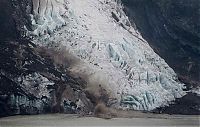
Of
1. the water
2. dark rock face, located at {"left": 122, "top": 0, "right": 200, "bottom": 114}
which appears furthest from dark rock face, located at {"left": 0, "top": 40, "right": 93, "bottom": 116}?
dark rock face, located at {"left": 122, "top": 0, "right": 200, "bottom": 114}

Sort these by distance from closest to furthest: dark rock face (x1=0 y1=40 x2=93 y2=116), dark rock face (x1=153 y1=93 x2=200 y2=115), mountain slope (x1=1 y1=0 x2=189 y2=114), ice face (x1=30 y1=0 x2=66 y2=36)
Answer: dark rock face (x1=0 y1=40 x2=93 y2=116) < mountain slope (x1=1 y1=0 x2=189 y2=114) < dark rock face (x1=153 y1=93 x2=200 y2=115) < ice face (x1=30 y1=0 x2=66 y2=36)

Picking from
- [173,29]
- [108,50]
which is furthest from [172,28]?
[108,50]

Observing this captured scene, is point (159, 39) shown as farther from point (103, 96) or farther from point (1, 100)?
point (1, 100)

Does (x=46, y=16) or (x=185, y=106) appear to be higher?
(x=46, y=16)

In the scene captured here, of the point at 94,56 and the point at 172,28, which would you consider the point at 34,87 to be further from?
the point at 172,28

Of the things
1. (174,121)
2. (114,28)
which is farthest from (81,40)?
(174,121)

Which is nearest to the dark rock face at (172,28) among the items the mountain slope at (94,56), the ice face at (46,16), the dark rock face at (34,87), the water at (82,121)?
the mountain slope at (94,56)

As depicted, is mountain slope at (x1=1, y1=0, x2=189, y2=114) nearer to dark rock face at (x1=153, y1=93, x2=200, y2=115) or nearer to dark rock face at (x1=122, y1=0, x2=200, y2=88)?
dark rock face at (x1=153, y1=93, x2=200, y2=115)
